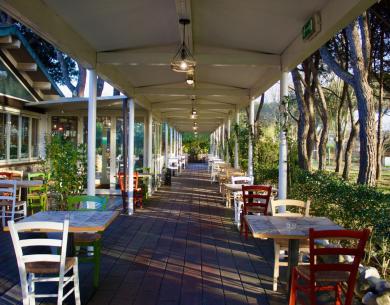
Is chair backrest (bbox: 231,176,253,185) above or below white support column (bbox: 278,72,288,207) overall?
below

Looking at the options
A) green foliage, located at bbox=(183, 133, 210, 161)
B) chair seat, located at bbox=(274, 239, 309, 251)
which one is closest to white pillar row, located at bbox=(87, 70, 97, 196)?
chair seat, located at bbox=(274, 239, 309, 251)

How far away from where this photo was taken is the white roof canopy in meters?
4.21

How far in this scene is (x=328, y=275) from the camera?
3.51 metres

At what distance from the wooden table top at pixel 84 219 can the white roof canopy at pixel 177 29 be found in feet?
6.01

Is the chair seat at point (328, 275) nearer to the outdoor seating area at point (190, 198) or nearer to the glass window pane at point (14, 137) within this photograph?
the outdoor seating area at point (190, 198)

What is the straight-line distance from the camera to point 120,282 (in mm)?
4508

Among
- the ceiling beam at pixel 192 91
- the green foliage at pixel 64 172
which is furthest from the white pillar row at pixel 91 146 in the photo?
the ceiling beam at pixel 192 91

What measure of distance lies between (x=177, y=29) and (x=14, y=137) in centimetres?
610

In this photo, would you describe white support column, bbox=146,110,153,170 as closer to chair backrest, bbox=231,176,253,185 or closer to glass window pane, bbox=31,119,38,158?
glass window pane, bbox=31,119,38,158

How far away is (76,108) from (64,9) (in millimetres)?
7002

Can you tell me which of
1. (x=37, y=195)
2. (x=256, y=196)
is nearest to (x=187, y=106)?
(x=37, y=195)

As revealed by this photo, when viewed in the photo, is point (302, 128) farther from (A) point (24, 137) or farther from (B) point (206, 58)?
(A) point (24, 137)

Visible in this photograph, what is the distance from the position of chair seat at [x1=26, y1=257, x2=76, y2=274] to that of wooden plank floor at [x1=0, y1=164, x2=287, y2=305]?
20.4 inches

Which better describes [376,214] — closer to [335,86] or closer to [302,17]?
[302,17]
